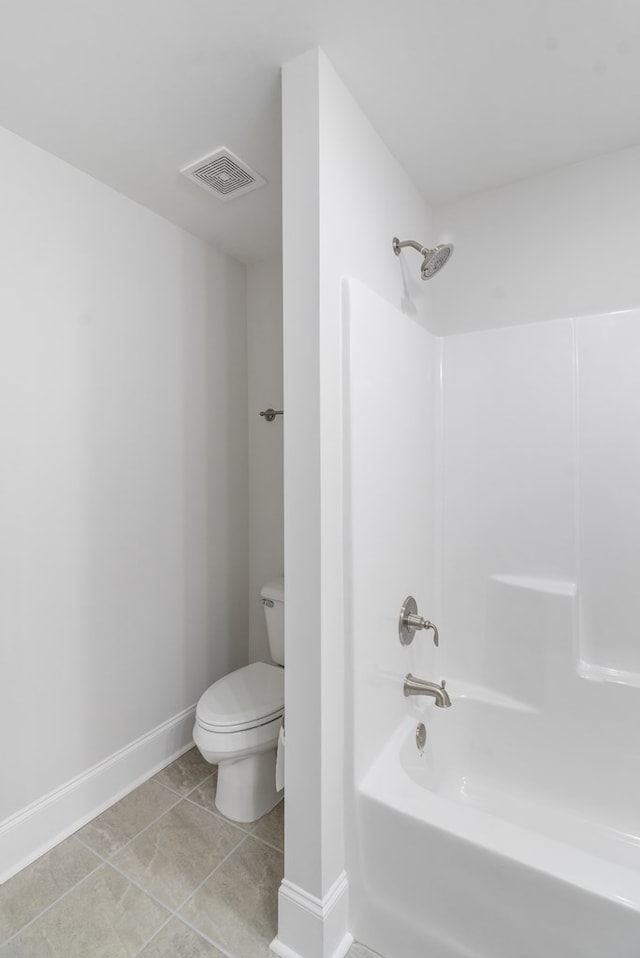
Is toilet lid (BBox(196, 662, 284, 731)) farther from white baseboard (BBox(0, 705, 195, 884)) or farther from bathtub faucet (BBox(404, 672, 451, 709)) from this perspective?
bathtub faucet (BBox(404, 672, 451, 709))

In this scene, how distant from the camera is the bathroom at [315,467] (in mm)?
1329

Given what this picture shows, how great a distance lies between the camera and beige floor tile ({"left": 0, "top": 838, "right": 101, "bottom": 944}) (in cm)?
147

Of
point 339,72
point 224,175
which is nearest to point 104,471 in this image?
point 224,175

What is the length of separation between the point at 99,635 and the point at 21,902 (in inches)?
31.3

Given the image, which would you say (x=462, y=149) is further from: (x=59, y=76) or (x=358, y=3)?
(x=59, y=76)

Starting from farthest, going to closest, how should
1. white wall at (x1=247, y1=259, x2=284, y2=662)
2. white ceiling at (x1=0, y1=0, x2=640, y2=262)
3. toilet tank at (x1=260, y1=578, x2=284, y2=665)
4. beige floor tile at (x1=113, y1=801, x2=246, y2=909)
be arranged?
white wall at (x1=247, y1=259, x2=284, y2=662) → toilet tank at (x1=260, y1=578, x2=284, y2=665) → beige floor tile at (x1=113, y1=801, x2=246, y2=909) → white ceiling at (x1=0, y1=0, x2=640, y2=262)

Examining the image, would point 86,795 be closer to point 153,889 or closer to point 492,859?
point 153,889

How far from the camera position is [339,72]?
1.41 m

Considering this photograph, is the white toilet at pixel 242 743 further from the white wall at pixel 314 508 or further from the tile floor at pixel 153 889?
the white wall at pixel 314 508

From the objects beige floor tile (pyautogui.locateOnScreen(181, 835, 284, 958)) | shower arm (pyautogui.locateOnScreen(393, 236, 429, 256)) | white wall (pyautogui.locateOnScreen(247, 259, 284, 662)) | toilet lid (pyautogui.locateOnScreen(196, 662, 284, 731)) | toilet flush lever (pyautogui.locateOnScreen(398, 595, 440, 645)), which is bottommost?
beige floor tile (pyautogui.locateOnScreen(181, 835, 284, 958))

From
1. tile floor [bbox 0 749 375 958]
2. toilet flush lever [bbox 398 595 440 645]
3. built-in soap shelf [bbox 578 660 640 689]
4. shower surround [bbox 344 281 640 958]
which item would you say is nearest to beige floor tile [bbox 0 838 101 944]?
tile floor [bbox 0 749 375 958]

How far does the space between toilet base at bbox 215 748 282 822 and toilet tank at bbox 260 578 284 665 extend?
50 cm

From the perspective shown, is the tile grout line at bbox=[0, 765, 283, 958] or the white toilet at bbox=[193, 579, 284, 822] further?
the white toilet at bbox=[193, 579, 284, 822]

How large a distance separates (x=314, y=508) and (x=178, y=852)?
1.34m
